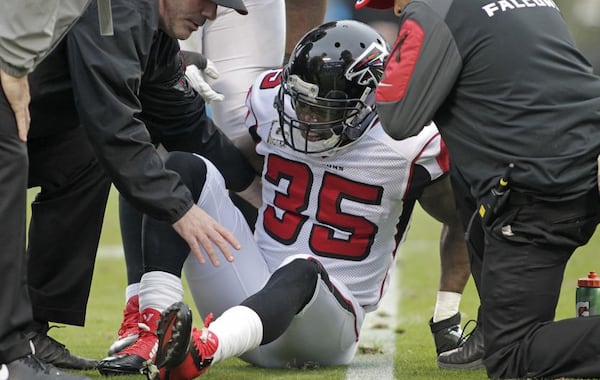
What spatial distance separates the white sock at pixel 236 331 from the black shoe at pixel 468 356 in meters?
0.95

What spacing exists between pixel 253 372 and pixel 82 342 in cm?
164

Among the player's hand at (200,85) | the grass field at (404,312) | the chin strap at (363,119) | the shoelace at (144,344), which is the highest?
the chin strap at (363,119)

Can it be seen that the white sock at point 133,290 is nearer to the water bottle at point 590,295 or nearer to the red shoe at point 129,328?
the red shoe at point 129,328

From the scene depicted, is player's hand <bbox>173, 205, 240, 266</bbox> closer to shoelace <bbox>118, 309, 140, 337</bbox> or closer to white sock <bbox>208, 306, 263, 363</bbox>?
white sock <bbox>208, 306, 263, 363</bbox>

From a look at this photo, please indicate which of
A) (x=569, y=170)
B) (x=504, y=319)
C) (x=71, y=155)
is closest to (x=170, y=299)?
(x=71, y=155)

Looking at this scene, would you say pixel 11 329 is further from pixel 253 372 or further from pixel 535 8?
pixel 535 8

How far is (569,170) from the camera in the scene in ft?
12.9

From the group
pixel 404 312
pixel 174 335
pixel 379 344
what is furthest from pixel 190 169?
pixel 404 312

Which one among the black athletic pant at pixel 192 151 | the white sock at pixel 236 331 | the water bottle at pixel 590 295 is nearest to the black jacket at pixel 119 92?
the white sock at pixel 236 331

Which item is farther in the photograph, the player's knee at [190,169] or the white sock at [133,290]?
the white sock at [133,290]

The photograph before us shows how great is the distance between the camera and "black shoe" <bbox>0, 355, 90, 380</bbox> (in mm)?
3406

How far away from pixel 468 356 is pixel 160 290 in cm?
125

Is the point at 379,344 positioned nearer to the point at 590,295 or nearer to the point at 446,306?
the point at 446,306

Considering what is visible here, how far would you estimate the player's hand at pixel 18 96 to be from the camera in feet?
11.3
